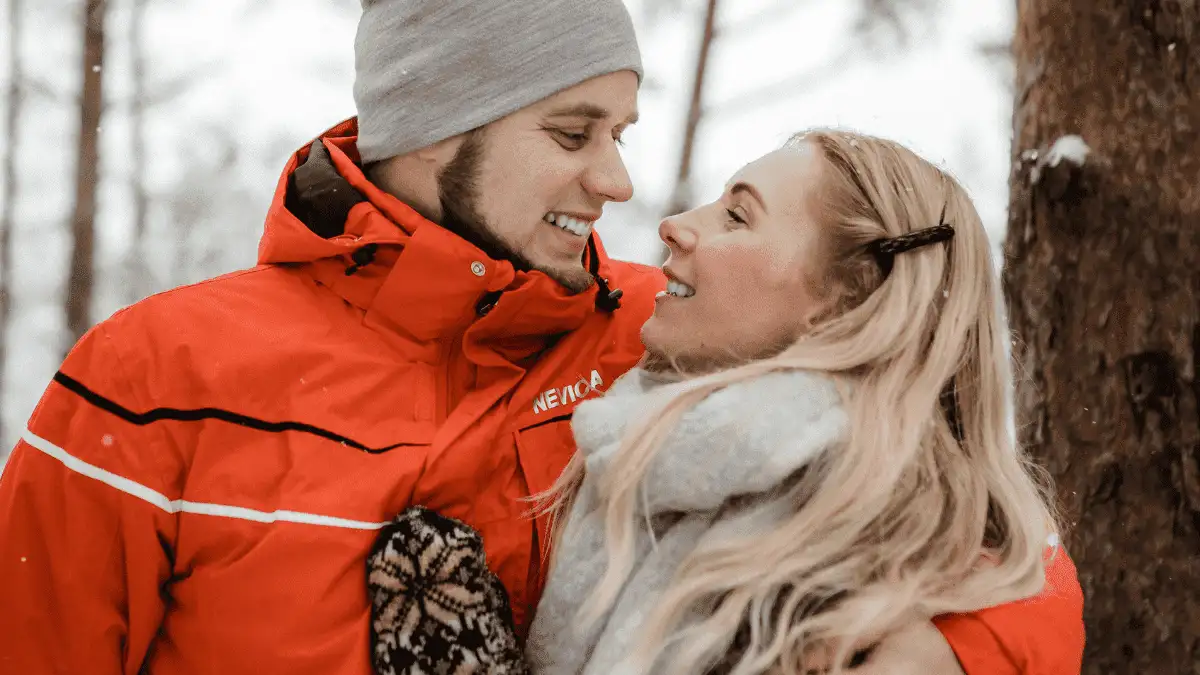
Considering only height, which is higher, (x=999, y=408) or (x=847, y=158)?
(x=847, y=158)

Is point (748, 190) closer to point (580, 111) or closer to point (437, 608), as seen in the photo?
point (580, 111)

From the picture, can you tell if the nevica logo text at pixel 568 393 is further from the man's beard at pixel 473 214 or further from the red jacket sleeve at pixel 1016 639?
the red jacket sleeve at pixel 1016 639

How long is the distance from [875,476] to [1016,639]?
0.38 m

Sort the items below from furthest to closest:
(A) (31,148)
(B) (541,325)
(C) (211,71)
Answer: (A) (31,148) → (C) (211,71) → (B) (541,325)

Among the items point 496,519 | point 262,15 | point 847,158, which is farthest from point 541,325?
point 262,15

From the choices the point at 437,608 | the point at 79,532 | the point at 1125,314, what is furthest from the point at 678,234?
the point at 79,532

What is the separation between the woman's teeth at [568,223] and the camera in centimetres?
252

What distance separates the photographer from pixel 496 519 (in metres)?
2.16

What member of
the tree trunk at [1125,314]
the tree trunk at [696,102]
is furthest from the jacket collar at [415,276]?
the tree trunk at [696,102]

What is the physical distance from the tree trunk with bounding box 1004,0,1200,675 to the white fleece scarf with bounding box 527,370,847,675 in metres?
1.11

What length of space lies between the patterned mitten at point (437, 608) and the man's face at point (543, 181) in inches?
29.5

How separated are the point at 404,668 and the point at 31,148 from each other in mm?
19567

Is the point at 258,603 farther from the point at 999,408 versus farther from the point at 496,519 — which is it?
the point at 999,408

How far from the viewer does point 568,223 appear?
8.26 feet
